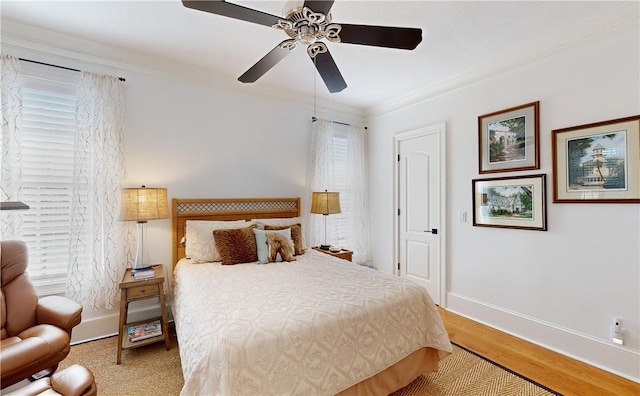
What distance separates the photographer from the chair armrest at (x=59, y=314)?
179cm

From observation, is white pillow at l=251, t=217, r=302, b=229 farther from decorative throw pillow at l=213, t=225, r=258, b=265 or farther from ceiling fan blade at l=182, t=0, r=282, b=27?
ceiling fan blade at l=182, t=0, r=282, b=27

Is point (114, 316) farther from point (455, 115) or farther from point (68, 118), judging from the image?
point (455, 115)

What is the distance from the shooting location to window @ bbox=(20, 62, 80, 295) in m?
2.36

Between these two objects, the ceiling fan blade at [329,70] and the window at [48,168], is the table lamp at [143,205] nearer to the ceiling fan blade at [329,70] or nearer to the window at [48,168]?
the window at [48,168]

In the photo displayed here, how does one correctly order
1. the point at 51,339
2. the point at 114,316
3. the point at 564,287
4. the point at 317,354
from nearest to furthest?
the point at 317,354 < the point at 51,339 < the point at 564,287 < the point at 114,316

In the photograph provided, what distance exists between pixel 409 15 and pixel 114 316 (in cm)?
375

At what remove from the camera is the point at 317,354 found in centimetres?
146

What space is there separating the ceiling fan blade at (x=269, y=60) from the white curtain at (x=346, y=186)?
1.88 metres

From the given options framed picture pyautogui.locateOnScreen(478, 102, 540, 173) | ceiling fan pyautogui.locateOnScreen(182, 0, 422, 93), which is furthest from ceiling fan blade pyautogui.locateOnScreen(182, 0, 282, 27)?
framed picture pyautogui.locateOnScreen(478, 102, 540, 173)

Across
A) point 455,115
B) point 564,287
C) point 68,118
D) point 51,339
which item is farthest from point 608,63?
point 68,118

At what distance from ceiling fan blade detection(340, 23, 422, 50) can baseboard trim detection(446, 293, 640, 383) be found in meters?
2.70

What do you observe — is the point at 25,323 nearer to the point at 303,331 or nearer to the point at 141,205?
the point at 141,205

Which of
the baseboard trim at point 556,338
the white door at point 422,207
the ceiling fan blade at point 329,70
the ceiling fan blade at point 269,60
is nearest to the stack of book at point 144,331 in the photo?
the ceiling fan blade at point 269,60

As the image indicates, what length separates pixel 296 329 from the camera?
1.45m
